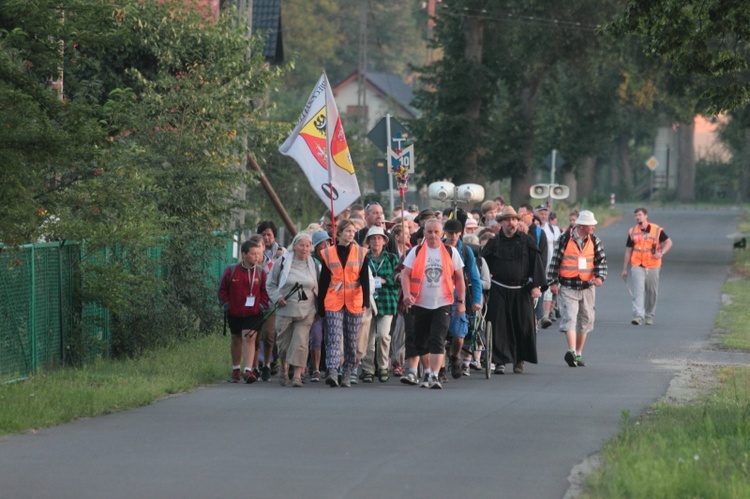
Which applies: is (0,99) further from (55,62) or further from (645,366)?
(645,366)

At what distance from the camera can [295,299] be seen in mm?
15422

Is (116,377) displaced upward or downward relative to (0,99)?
downward

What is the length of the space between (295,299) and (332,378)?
92 cm

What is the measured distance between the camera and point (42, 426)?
38.2 feet

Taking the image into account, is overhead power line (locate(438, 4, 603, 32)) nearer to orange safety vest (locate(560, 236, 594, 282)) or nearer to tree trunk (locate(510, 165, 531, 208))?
tree trunk (locate(510, 165, 531, 208))

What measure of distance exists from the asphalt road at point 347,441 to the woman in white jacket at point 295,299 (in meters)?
0.39

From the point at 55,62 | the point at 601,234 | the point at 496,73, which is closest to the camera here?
the point at 55,62

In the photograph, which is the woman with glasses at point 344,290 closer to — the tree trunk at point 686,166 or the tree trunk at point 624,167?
the tree trunk at point 686,166

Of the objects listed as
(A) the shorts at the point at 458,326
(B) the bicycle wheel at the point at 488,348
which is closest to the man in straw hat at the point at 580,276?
(B) the bicycle wheel at the point at 488,348

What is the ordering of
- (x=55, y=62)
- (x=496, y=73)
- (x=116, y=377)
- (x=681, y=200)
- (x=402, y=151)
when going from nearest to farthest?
(x=55, y=62)
(x=116, y=377)
(x=402, y=151)
(x=496, y=73)
(x=681, y=200)

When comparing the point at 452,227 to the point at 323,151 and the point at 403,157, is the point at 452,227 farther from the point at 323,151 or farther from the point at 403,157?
the point at 403,157

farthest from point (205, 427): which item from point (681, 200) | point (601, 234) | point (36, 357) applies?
point (681, 200)

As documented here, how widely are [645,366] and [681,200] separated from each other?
75832 mm

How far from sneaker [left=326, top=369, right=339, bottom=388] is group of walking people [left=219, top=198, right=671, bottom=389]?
0.04ft
